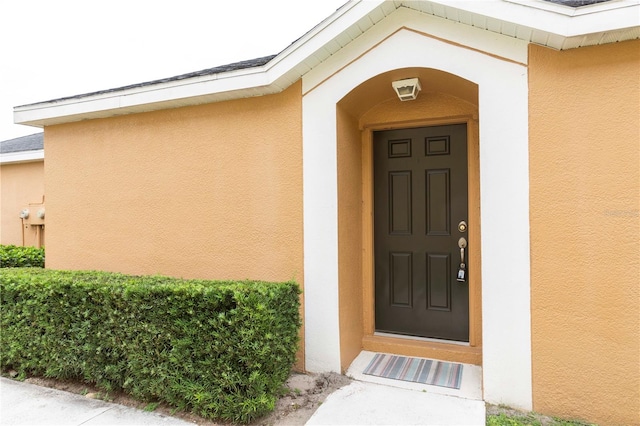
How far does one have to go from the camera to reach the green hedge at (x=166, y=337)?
2.68 m

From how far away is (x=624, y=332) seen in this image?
2.62m

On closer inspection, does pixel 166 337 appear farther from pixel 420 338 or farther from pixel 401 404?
pixel 420 338

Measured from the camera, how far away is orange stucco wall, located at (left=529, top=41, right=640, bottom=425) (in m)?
2.62

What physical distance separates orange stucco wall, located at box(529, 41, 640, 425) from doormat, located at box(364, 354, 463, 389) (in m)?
0.75

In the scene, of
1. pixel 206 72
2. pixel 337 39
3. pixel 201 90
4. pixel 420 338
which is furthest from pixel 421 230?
pixel 206 72

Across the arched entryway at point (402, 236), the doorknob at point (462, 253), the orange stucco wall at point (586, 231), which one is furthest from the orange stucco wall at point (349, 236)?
the orange stucco wall at point (586, 231)

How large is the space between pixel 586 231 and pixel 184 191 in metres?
4.25

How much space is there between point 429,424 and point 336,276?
4.97 ft

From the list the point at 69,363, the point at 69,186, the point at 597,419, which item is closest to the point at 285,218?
the point at 69,363

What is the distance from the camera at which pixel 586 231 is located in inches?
107

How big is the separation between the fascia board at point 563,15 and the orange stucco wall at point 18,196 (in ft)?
33.8

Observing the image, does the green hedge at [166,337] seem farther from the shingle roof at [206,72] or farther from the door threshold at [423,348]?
the shingle roof at [206,72]

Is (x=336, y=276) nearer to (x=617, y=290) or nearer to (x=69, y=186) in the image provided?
(x=617, y=290)

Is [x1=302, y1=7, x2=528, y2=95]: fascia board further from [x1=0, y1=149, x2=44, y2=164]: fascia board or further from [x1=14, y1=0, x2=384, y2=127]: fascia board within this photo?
[x1=0, y1=149, x2=44, y2=164]: fascia board
